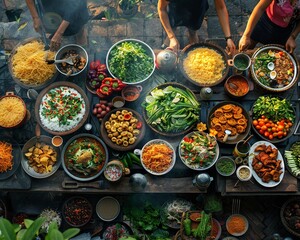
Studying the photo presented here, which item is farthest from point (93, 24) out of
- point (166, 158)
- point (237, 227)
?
point (237, 227)

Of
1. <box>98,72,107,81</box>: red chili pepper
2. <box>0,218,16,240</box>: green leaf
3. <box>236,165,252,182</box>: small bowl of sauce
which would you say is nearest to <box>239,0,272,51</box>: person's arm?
<box>236,165,252,182</box>: small bowl of sauce

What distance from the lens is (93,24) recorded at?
20.6 ft

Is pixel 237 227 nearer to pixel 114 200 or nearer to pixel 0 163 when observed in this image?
pixel 114 200

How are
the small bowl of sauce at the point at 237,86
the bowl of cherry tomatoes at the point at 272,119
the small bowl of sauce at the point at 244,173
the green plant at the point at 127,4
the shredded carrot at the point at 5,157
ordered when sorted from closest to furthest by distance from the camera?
the small bowl of sauce at the point at 244,173, the shredded carrot at the point at 5,157, the bowl of cherry tomatoes at the point at 272,119, the small bowl of sauce at the point at 237,86, the green plant at the point at 127,4

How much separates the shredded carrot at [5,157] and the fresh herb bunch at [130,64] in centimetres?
173

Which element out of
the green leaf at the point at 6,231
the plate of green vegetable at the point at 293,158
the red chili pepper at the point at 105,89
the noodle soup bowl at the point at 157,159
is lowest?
the plate of green vegetable at the point at 293,158

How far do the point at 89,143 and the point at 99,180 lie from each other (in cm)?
51

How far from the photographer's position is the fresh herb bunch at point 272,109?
5.04 m

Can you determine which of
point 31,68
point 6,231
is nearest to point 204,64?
point 31,68

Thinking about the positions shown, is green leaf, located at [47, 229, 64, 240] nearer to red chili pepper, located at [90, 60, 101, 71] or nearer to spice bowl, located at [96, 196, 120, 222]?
spice bowl, located at [96, 196, 120, 222]

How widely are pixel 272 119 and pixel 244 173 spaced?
2.78 feet

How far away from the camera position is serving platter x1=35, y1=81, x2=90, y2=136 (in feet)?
16.5

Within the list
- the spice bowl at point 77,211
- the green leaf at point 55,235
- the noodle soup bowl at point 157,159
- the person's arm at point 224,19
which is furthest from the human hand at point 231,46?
the green leaf at point 55,235

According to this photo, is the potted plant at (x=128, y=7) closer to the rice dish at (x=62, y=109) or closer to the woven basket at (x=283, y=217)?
the rice dish at (x=62, y=109)
